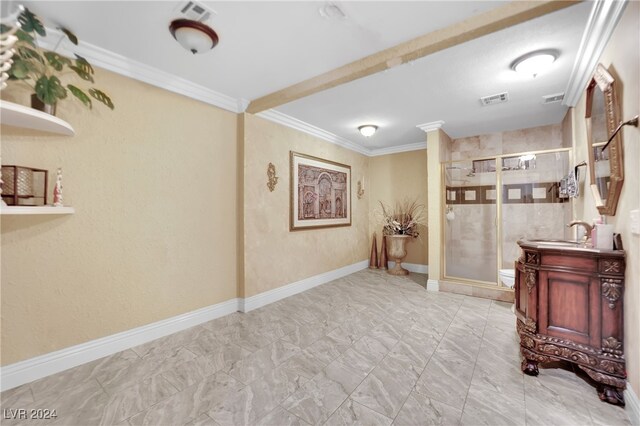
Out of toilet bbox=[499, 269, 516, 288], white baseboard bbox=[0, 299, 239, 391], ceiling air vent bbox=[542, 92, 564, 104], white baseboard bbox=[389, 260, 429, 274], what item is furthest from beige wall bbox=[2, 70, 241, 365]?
ceiling air vent bbox=[542, 92, 564, 104]

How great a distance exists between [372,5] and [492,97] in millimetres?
2137

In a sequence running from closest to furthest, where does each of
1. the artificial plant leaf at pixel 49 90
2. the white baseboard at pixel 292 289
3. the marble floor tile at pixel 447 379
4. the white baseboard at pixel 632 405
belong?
the white baseboard at pixel 632 405 < the marble floor tile at pixel 447 379 < the artificial plant leaf at pixel 49 90 < the white baseboard at pixel 292 289

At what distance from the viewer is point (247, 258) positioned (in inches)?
127

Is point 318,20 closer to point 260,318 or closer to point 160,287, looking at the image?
point 160,287

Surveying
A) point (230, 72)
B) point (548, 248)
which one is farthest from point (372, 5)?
point (548, 248)

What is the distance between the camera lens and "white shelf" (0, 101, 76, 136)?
1.62 metres

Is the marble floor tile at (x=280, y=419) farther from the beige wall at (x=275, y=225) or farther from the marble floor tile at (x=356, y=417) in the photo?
the beige wall at (x=275, y=225)

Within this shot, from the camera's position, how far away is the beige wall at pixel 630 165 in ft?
4.99

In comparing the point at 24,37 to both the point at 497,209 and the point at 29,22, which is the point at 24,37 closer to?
the point at 29,22

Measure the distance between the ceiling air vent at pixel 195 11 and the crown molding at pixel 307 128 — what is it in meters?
1.58

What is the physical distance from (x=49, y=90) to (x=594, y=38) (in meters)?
3.90

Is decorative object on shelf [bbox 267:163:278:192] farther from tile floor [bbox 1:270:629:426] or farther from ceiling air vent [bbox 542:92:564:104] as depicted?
ceiling air vent [bbox 542:92:564:104]

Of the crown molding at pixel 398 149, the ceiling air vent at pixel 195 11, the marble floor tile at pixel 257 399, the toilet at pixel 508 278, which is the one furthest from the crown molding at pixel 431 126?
the marble floor tile at pixel 257 399

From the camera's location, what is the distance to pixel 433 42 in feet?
6.30
